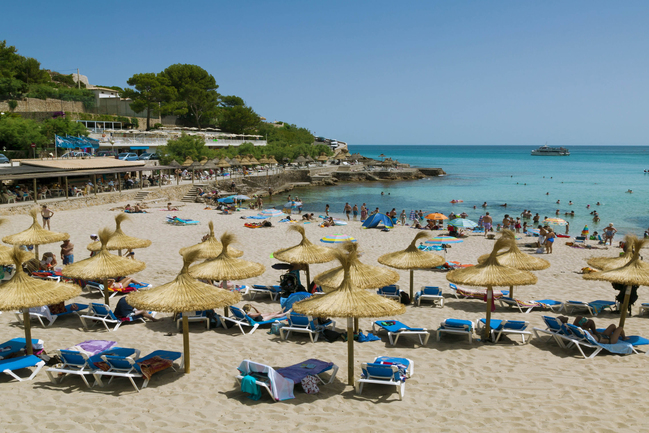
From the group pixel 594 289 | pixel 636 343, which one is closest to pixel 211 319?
pixel 636 343

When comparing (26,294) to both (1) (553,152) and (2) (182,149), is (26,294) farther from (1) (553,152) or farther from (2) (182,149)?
(1) (553,152)

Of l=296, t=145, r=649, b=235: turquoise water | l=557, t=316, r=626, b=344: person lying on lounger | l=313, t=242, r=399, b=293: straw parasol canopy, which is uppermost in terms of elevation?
l=313, t=242, r=399, b=293: straw parasol canopy

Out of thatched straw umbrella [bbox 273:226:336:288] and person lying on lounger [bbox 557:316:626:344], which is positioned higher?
thatched straw umbrella [bbox 273:226:336:288]

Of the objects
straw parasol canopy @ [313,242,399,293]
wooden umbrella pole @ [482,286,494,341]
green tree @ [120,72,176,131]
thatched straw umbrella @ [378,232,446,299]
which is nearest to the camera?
wooden umbrella pole @ [482,286,494,341]

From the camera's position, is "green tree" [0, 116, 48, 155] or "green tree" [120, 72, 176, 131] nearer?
"green tree" [0, 116, 48, 155]

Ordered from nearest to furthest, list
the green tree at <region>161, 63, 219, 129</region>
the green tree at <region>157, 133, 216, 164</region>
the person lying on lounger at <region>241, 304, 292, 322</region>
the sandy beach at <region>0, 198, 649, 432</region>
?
the sandy beach at <region>0, 198, 649, 432</region> → the person lying on lounger at <region>241, 304, 292, 322</region> → the green tree at <region>157, 133, 216, 164</region> → the green tree at <region>161, 63, 219, 129</region>

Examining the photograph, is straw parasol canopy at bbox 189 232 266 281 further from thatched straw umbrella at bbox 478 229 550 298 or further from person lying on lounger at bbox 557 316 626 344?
person lying on lounger at bbox 557 316 626 344

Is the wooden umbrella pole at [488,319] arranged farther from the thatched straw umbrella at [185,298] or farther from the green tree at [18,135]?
the green tree at [18,135]

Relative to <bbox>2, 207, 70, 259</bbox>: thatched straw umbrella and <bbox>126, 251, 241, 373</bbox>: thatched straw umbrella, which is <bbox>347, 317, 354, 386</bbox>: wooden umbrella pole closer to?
<bbox>126, 251, 241, 373</bbox>: thatched straw umbrella

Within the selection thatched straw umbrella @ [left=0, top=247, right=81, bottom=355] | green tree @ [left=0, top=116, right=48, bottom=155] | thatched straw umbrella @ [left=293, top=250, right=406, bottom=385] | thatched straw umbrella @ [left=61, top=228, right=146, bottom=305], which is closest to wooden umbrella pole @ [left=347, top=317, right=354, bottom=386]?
thatched straw umbrella @ [left=293, top=250, right=406, bottom=385]

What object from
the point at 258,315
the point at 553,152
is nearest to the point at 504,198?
the point at 258,315

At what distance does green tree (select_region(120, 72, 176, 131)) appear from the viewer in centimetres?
5873

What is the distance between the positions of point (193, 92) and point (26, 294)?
2551 inches

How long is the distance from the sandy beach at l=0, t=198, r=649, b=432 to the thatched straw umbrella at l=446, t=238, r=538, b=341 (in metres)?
0.93
